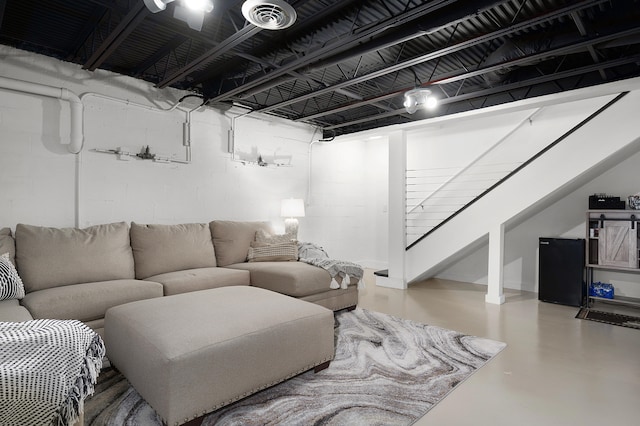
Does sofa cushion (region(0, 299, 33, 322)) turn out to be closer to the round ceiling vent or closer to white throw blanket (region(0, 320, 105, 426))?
white throw blanket (region(0, 320, 105, 426))

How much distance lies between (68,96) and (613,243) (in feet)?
20.3

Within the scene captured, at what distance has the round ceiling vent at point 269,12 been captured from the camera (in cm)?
205

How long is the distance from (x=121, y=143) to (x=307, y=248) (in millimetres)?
2516

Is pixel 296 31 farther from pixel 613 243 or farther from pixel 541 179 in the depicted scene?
pixel 613 243

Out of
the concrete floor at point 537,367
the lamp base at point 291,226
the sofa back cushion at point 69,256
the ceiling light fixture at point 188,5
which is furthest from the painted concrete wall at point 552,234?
the ceiling light fixture at point 188,5

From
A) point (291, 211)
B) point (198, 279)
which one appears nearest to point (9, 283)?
point (198, 279)

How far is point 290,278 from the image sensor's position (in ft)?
11.5

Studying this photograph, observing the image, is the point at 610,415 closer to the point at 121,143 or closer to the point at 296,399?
the point at 296,399

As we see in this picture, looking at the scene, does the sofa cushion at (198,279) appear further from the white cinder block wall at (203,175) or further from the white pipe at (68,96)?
the white pipe at (68,96)

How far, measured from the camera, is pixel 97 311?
8.55 feet

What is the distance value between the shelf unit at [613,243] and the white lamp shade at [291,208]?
147 inches

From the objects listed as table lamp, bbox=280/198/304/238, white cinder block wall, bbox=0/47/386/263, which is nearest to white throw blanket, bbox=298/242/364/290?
table lamp, bbox=280/198/304/238

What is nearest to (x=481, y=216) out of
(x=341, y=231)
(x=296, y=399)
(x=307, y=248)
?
(x=307, y=248)

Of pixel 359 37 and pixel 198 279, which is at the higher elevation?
pixel 359 37
